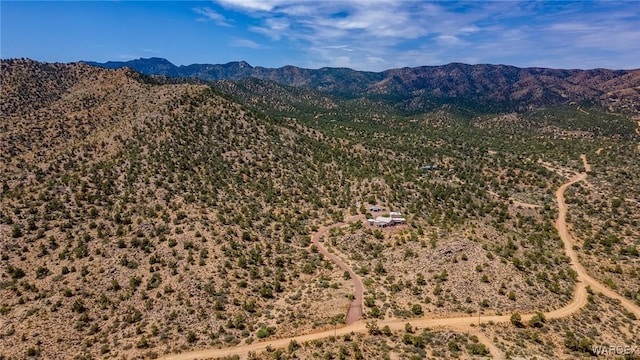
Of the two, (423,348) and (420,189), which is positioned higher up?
(420,189)

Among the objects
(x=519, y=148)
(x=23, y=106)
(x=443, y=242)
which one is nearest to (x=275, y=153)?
(x=443, y=242)

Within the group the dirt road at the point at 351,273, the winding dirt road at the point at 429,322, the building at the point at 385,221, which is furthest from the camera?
the building at the point at 385,221

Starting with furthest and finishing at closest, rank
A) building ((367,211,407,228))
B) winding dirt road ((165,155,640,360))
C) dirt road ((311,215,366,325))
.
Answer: building ((367,211,407,228)) < dirt road ((311,215,366,325)) < winding dirt road ((165,155,640,360))

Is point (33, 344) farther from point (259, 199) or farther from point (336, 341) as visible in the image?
point (259, 199)

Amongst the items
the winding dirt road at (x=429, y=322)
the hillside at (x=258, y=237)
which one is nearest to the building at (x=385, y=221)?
the hillside at (x=258, y=237)

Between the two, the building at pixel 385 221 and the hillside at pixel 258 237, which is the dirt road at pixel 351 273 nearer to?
the hillside at pixel 258 237

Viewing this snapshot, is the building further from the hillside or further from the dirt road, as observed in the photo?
the dirt road

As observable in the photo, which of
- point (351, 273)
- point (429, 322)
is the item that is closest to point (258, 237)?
point (351, 273)

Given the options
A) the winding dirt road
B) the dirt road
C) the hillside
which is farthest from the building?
the winding dirt road

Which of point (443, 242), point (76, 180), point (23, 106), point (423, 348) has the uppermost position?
point (23, 106)
